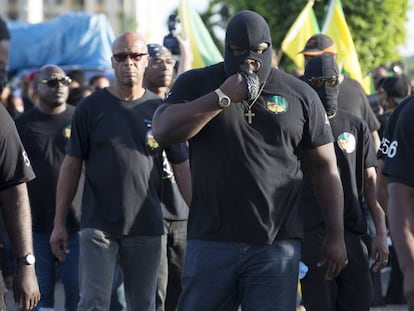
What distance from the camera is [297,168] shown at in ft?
19.0

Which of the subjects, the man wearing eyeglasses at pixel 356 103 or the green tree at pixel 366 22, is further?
the green tree at pixel 366 22

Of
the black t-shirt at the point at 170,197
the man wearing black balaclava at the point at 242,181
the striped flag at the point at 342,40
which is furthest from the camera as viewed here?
the striped flag at the point at 342,40

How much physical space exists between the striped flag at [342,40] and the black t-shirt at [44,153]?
186 inches

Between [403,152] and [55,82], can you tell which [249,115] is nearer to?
[403,152]

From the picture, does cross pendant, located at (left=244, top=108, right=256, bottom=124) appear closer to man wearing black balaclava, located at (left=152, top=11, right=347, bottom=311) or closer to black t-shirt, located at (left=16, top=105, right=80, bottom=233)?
man wearing black balaclava, located at (left=152, top=11, right=347, bottom=311)

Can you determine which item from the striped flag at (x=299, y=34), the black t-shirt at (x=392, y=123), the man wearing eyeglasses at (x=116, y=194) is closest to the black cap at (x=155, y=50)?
the man wearing eyeglasses at (x=116, y=194)

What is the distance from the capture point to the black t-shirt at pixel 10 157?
18.0ft

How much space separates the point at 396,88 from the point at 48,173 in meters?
3.65

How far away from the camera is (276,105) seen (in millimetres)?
5695

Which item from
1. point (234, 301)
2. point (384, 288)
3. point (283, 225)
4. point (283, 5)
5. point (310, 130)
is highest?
point (310, 130)

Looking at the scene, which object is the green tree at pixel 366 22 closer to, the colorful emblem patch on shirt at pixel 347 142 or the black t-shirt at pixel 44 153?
the black t-shirt at pixel 44 153

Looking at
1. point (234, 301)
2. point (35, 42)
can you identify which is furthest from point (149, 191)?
point (35, 42)

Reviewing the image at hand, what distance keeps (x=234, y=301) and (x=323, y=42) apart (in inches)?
167

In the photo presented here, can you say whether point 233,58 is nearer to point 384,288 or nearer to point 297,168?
point 297,168
